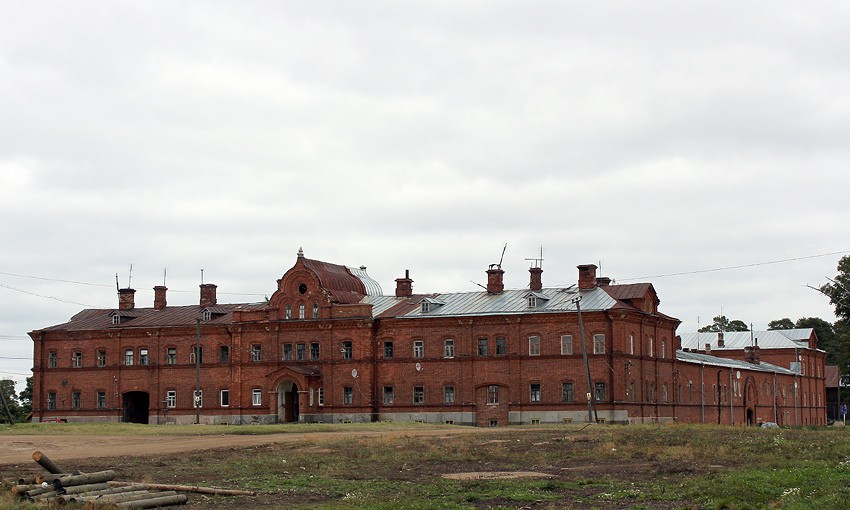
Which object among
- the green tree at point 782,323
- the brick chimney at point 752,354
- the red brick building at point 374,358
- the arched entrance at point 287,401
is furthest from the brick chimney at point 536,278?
the green tree at point 782,323

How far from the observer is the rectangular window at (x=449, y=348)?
7450 cm

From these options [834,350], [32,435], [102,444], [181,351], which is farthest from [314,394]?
[834,350]

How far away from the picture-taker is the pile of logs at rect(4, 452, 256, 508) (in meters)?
20.4

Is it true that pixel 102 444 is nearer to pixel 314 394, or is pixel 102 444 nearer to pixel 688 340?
pixel 314 394

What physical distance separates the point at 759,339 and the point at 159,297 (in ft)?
225

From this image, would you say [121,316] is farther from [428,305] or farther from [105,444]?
[105,444]

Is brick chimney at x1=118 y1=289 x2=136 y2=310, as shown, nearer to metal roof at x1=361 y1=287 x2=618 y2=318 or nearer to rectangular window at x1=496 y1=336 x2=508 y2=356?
metal roof at x1=361 y1=287 x2=618 y2=318

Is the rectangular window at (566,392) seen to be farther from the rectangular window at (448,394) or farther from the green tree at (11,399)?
the green tree at (11,399)

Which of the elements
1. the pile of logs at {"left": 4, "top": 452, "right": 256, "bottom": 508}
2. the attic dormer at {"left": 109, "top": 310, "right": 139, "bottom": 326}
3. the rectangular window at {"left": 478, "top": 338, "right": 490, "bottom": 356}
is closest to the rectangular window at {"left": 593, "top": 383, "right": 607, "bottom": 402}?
the rectangular window at {"left": 478, "top": 338, "right": 490, "bottom": 356}

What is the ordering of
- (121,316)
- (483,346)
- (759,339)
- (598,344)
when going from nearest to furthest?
(598,344) → (483,346) → (121,316) → (759,339)

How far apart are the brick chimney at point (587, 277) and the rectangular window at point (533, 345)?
5522 mm

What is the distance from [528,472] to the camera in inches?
1102

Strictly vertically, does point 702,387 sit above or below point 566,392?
below

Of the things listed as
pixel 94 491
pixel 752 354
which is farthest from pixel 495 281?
pixel 94 491
